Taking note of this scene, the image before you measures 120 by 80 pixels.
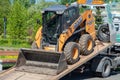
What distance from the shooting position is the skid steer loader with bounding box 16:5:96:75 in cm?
1387

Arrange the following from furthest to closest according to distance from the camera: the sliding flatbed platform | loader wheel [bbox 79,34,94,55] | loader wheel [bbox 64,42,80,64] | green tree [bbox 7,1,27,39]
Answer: green tree [bbox 7,1,27,39] → loader wheel [bbox 79,34,94,55] → loader wheel [bbox 64,42,80,64] → the sliding flatbed platform

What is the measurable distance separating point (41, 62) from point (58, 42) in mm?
1020

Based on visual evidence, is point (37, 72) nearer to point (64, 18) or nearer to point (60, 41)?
point (60, 41)

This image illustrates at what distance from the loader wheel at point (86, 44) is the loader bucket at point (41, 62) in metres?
1.63

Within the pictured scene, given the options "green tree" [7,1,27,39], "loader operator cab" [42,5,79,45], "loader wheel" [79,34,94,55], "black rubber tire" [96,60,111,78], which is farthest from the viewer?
"green tree" [7,1,27,39]

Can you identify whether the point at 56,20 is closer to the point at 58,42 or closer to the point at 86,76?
the point at 58,42

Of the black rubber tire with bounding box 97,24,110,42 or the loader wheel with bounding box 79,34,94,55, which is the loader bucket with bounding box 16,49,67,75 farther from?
the black rubber tire with bounding box 97,24,110,42

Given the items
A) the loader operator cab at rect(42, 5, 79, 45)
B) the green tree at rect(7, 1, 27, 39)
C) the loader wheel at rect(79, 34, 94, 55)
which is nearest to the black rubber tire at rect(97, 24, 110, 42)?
the loader wheel at rect(79, 34, 94, 55)

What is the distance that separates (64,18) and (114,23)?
488 cm

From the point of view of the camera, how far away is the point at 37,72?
13.6 metres

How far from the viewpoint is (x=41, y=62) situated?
14.2 meters

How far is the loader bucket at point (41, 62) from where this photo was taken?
44.1ft

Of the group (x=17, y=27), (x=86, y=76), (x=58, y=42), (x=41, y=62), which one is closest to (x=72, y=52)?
(x=58, y=42)

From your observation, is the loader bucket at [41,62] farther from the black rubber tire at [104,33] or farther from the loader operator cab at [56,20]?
the black rubber tire at [104,33]
